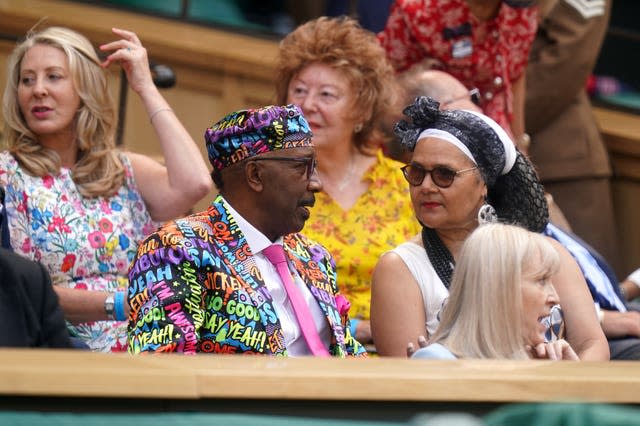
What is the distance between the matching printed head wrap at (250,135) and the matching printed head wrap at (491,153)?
66 cm

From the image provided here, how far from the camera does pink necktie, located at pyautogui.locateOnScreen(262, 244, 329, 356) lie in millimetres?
4156

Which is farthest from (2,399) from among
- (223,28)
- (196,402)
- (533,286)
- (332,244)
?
(223,28)

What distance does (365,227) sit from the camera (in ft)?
18.1

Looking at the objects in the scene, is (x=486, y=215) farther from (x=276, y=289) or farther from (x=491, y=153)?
(x=276, y=289)

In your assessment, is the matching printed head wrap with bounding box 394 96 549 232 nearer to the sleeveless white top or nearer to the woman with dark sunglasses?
the woman with dark sunglasses

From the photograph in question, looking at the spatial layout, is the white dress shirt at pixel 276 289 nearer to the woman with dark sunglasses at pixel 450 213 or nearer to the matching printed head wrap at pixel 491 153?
the woman with dark sunglasses at pixel 450 213

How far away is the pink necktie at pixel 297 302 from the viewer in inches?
164

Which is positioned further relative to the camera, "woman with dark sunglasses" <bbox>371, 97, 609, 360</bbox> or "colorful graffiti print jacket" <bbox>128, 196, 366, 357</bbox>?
"woman with dark sunglasses" <bbox>371, 97, 609, 360</bbox>

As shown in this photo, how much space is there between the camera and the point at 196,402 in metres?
2.88

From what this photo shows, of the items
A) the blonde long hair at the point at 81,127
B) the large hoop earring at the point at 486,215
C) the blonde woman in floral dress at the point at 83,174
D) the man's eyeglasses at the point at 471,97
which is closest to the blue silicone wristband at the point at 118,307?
the blonde woman in floral dress at the point at 83,174

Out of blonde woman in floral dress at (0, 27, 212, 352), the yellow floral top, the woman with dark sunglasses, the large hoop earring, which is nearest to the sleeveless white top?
the woman with dark sunglasses

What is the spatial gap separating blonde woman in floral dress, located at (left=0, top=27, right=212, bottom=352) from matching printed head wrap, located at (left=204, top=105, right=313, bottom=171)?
773 millimetres

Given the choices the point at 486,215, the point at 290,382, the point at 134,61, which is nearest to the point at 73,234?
the point at 134,61

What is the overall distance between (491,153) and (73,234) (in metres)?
1.43
